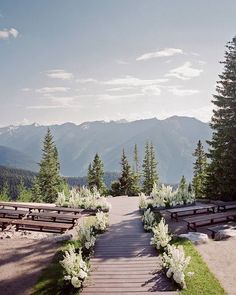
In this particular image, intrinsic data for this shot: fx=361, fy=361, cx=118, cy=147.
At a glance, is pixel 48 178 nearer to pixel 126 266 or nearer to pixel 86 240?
pixel 86 240

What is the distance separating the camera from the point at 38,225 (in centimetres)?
2064

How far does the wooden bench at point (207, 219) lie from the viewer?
20600 millimetres

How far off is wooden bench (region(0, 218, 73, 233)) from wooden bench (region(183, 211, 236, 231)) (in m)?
7.00

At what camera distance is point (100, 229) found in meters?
20.4

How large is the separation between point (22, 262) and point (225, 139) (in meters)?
22.0

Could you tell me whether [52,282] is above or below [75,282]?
below

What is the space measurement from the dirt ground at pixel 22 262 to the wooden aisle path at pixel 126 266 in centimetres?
223

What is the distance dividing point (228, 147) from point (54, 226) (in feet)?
59.3

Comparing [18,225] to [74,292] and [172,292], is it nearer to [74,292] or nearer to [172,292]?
[74,292]

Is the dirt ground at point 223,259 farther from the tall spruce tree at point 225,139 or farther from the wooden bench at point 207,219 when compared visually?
the tall spruce tree at point 225,139

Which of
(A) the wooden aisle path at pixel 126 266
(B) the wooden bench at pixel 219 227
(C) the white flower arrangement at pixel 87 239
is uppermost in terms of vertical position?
(C) the white flower arrangement at pixel 87 239

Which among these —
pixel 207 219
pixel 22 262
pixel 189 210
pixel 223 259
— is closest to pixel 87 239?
pixel 22 262

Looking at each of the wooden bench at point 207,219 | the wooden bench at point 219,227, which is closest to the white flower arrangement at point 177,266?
the wooden bench at point 219,227

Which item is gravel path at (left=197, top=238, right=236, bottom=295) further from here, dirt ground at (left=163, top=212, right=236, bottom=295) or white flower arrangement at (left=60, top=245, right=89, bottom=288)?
white flower arrangement at (left=60, top=245, right=89, bottom=288)
